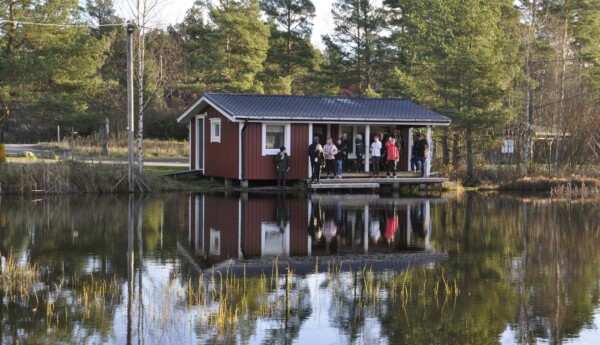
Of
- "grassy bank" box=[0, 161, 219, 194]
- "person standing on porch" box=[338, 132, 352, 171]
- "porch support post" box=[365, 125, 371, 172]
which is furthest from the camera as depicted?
"porch support post" box=[365, 125, 371, 172]

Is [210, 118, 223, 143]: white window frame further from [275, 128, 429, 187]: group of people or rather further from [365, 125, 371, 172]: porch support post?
[365, 125, 371, 172]: porch support post

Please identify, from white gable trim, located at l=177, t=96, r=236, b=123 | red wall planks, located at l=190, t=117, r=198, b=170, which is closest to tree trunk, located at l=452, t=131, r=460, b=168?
red wall planks, located at l=190, t=117, r=198, b=170

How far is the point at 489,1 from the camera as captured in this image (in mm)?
35438

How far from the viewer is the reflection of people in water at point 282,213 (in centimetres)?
1808

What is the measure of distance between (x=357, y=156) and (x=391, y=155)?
173cm

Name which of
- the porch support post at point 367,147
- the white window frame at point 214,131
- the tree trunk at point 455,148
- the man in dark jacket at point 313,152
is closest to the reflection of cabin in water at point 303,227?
the man in dark jacket at point 313,152

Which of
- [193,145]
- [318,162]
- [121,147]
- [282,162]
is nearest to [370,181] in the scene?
[318,162]

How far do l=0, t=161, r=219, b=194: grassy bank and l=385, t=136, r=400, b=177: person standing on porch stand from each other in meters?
7.99

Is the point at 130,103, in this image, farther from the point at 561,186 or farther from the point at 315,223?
the point at 561,186

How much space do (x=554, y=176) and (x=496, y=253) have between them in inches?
709

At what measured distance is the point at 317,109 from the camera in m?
29.3

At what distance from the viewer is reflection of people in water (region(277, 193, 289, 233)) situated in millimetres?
18078

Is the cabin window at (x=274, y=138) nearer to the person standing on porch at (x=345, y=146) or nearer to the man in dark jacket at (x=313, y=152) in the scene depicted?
the man in dark jacket at (x=313, y=152)

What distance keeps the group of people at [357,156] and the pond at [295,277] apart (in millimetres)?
6532
